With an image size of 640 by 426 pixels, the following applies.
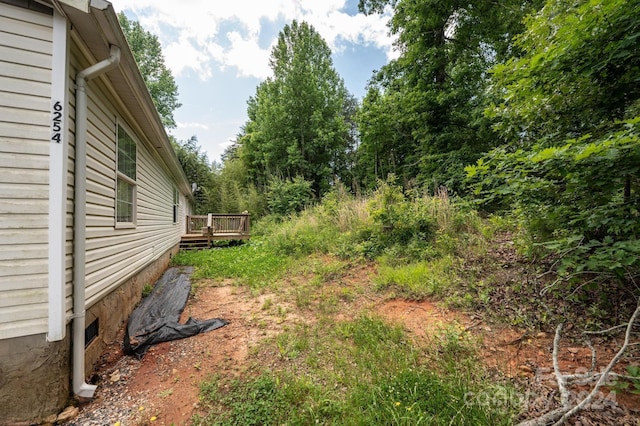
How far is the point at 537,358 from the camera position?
75.8 inches

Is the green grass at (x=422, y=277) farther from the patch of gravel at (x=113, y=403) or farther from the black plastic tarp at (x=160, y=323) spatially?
the patch of gravel at (x=113, y=403)

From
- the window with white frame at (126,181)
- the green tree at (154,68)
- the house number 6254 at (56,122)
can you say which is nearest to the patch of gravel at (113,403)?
the window with white frame at (126,181)

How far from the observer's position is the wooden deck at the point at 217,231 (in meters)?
9.46

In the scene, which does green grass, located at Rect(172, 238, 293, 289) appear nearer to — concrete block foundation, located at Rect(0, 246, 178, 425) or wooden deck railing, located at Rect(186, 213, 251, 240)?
wooden deck railing, located at Rect(186, 213, 251, 240)

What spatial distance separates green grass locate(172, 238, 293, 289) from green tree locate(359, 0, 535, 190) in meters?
5.53

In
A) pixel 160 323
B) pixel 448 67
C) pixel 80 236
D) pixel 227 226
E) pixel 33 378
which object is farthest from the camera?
pixel 227 226

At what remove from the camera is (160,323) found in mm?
2918

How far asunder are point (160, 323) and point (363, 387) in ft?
8.27

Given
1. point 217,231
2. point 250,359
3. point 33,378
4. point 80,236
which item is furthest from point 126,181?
point 217,231

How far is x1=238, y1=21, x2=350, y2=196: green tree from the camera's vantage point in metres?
16.0

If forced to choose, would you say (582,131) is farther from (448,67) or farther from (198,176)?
(198,176)

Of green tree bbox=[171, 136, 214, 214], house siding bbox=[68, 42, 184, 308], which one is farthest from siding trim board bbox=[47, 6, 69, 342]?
green tree bbox=[171, 136, 214, 214]

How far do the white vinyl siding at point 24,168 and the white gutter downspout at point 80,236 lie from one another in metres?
0.22

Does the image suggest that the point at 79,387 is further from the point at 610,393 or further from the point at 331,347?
the point at 610,393
